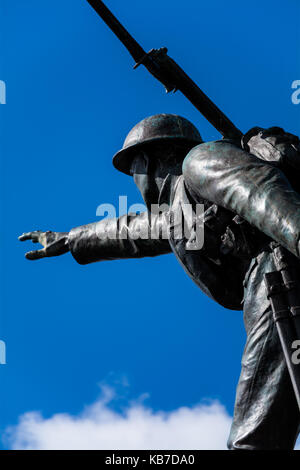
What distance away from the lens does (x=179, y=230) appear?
610cm

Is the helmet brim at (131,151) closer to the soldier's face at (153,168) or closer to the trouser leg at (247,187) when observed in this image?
the soldier's face at (153,168)

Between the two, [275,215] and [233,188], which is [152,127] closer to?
[233,188]

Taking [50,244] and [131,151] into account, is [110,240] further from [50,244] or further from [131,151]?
[131,151]

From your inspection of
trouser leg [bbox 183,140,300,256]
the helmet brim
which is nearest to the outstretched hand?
the helmet brim

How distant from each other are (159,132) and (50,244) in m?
1.71

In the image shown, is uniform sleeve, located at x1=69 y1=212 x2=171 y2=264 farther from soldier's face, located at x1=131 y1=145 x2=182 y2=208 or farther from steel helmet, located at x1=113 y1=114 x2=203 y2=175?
steel helmet, located at x1=113 y1=114 x2=203 y2=175

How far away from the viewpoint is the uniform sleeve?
691 cm

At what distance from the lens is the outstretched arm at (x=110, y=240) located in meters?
6.94

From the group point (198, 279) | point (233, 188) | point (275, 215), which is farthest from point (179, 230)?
point (275, 215)

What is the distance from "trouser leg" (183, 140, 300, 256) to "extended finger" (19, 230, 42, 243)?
2469 millimetres

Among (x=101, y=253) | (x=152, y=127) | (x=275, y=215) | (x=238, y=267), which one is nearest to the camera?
(x=275, y=215)

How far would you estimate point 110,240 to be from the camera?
7262mm

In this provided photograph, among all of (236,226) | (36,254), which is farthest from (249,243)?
(36,254)
